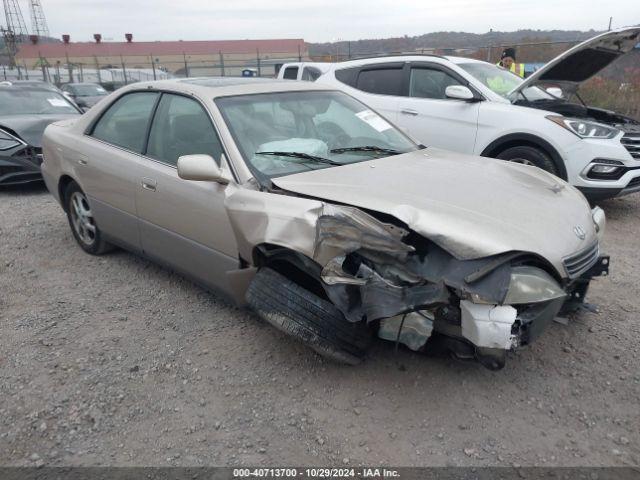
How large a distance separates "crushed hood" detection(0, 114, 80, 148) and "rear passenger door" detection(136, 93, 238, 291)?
4.25m

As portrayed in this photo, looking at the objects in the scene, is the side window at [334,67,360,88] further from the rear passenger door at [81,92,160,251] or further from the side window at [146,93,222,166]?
the side window at [146,93,222,166]

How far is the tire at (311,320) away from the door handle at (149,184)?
50.4 inches

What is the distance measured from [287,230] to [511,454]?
149 cm

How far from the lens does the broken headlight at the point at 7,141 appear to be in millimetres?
6848

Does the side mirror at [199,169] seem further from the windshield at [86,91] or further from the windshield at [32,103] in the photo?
the windshield at [86,91]

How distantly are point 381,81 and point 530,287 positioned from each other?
206 inches

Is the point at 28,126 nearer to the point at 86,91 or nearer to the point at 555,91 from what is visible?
the point at 555,91

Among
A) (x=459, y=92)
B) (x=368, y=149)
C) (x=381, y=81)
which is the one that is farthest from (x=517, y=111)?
(x=368, y=149)

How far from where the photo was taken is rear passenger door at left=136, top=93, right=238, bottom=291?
316 cm

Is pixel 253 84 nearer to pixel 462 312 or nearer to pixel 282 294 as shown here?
pixel 282 294

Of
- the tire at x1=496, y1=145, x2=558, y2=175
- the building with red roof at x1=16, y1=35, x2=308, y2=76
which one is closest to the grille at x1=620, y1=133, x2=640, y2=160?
the tire at x1=496, y1=145, x2=558, y2=175

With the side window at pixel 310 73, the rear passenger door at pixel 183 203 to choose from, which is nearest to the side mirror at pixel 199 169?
the rear passenger door at pixel 183 203

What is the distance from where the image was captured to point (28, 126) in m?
7.19

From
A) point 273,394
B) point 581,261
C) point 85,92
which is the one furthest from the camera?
point 85,92
